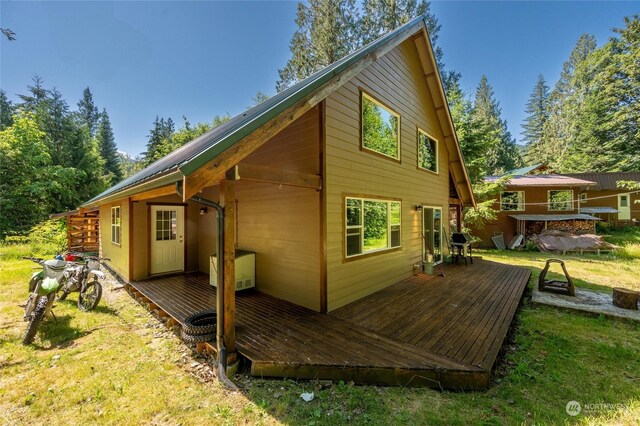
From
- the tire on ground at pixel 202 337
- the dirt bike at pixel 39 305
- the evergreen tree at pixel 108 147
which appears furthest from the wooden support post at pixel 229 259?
the evergreen tree at pixel 108 147

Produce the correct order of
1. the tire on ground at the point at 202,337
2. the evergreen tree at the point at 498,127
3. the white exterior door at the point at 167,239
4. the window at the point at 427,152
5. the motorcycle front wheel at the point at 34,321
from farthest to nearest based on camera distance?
the evergreen tree at the point at 498,127 → the window at the point at 427,152 → the white exterior door at the point at 167,239 → the motorcycle front wheel at the point at 34,321 → the tire on ground at the point at 202,337

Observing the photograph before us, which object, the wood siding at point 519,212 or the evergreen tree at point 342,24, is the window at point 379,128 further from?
the wood siding at point 519,212

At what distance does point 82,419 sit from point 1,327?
3900 mm

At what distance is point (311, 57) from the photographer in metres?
16.0

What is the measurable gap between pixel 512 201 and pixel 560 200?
3.08 metres

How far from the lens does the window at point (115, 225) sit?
8086mm

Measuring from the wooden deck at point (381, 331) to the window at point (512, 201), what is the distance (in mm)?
12849

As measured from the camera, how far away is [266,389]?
117 inches

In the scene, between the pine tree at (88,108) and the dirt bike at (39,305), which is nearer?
the dirt bike at (39,305)

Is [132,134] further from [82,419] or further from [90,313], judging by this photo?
[82,419]

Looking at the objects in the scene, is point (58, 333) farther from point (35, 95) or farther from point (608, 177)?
point (35, 95)

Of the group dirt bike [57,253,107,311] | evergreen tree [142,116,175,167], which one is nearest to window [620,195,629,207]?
dirt bike [57,253,107,311]

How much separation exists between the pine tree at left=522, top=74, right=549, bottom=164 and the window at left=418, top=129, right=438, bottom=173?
37.8 m

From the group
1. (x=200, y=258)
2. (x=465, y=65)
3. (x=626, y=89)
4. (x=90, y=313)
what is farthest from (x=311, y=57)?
(x=626, y=89)
